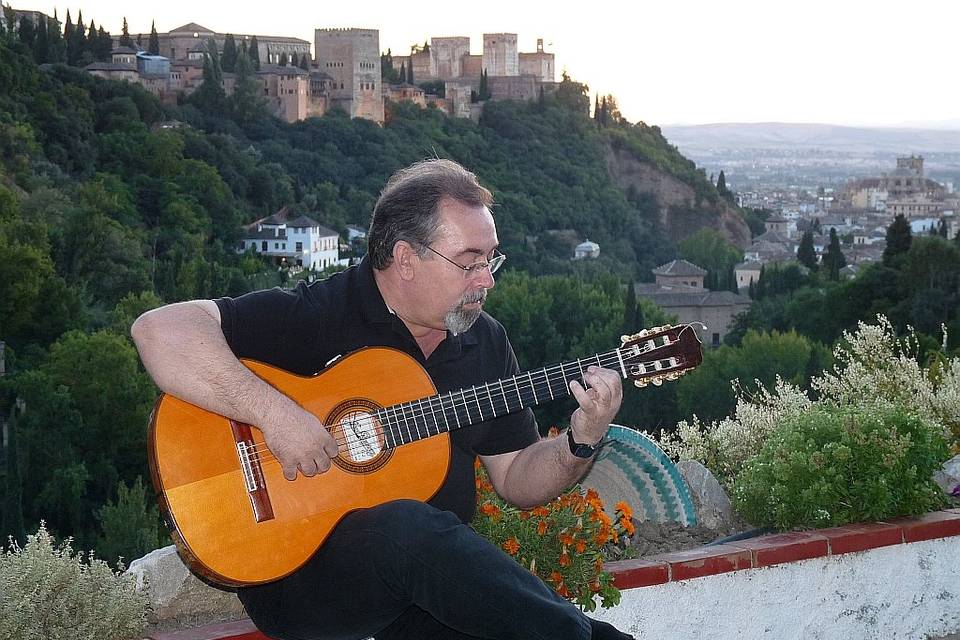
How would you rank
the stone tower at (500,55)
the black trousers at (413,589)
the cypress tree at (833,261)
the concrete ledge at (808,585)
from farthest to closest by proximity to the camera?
the stone tower at (500,55) → the cypress tree at (833,261) → the concrete ledge at (808,585) → the black trousers at (413,589)

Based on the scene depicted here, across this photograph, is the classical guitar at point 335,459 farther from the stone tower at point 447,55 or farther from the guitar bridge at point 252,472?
the stone tower at point 447,55

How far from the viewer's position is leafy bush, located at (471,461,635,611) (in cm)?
248

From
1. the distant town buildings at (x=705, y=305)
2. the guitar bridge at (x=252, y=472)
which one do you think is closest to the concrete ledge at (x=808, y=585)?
the guitar bridge at (x=252, y=472)

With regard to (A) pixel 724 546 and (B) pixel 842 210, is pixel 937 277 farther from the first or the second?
(B) pixel 842 210

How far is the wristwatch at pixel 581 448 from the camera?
2084mm

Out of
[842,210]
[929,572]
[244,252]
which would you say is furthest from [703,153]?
[929,572]

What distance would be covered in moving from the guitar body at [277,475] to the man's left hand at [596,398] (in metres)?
0.23

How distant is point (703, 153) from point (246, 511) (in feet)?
492

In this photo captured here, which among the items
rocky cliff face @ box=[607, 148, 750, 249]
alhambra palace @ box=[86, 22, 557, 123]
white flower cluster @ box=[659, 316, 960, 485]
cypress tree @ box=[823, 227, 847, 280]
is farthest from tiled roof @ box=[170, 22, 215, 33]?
white flower cluster @ box=[659, 316, 960, 485]

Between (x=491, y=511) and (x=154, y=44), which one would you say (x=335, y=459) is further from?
(x=154, y=44)

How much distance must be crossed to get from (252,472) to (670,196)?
79.8 meters

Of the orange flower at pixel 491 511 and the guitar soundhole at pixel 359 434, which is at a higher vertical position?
the guitar soundhole at pixel 359 434

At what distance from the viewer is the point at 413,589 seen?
181cm

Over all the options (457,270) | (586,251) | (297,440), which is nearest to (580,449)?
(457,270)
